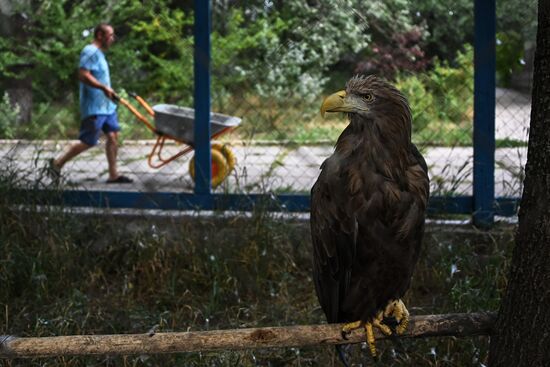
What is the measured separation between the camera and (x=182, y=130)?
799 centimetres

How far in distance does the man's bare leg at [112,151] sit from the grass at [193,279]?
1.25m

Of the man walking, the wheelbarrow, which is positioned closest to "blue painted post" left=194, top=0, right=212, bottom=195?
the wheelbarrow

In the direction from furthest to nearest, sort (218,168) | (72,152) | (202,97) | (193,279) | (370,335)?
(72,152) < (218,168) < (202,97) < (193,279) < (370,335)

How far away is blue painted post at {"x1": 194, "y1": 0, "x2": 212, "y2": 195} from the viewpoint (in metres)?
6.22

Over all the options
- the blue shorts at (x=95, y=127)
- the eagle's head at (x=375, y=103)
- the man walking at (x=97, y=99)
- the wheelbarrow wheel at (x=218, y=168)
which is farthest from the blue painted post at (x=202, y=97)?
the eagle's head at (x=375, y=103)

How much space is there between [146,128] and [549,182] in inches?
265

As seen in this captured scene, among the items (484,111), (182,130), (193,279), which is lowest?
(193,279)

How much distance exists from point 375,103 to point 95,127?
16.3ft

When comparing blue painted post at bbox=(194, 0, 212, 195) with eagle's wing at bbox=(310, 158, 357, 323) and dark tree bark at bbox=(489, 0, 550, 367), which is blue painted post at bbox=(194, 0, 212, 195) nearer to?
eagle's wing at bbox=(310, 158, 357, 323)

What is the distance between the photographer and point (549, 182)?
2.96m

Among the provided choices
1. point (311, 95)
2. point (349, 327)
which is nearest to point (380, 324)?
point (349, 327)

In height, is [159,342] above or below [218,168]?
below

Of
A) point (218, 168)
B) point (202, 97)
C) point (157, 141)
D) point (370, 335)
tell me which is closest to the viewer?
point (370, 335)

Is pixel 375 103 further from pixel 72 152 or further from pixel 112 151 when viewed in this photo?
pixel 112 151
